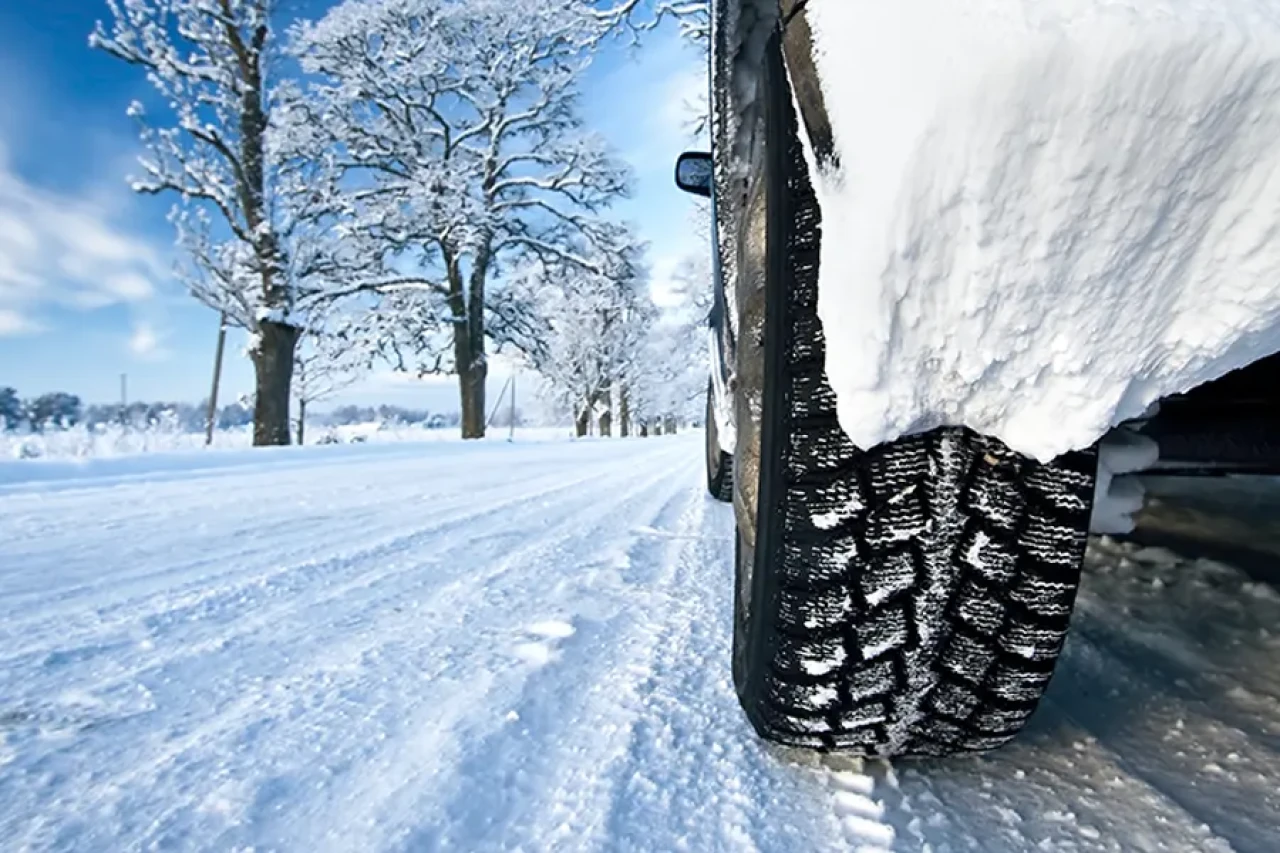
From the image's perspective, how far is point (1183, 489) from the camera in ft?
7.72

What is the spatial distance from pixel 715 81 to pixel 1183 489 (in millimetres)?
2311

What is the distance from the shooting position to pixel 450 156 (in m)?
12.0

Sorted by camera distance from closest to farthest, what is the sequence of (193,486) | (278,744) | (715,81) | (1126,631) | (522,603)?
(278,744) → (715,81) → (1126,631) → (522,603) → (193,486)

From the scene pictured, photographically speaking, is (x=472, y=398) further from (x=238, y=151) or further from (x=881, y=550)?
(x=881, y=550)

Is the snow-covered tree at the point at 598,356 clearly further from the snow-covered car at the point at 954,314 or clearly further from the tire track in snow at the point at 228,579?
the snow-covered car at the point at 954,314

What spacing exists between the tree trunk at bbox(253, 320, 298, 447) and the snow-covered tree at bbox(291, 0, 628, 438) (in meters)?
1.80

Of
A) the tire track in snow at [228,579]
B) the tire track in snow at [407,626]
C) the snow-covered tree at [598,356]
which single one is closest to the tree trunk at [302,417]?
the snow-covered tree at [598,356]

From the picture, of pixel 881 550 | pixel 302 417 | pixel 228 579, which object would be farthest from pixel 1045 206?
pixel 302 417

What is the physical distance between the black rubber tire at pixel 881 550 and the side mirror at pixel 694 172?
1038 mm

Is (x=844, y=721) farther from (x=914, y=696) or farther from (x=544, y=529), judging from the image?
(x=544, y=529)

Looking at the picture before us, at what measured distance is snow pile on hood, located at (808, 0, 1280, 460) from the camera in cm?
44

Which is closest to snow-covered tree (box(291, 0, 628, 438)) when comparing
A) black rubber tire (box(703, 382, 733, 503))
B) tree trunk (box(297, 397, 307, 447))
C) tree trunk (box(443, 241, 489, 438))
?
tree trunk (box(443, 241, 489, 438))

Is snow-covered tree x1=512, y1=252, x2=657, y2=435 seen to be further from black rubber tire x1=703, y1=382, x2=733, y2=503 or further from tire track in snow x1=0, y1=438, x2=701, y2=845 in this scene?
tire track in snow x1=0, y1=438, x2=701, y2=845

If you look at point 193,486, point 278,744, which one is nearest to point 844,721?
point 278,744
